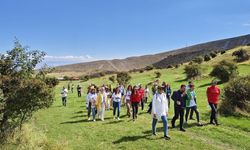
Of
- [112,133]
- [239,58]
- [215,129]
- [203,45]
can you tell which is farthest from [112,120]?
[203,45]

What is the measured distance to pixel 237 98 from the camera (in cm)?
2447

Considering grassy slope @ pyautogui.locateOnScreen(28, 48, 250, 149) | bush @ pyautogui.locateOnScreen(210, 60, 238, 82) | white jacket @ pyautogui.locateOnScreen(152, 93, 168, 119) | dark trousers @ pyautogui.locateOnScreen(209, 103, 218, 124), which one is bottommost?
grassy slope @ pyautogui.locateOnScreen(28, 48, 250, 149)

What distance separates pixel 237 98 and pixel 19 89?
45.3 feet

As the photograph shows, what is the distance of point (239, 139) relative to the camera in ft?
57.6

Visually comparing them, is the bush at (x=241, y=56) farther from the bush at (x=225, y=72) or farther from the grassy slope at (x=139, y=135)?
the grassy slope at (x=139, y=135)

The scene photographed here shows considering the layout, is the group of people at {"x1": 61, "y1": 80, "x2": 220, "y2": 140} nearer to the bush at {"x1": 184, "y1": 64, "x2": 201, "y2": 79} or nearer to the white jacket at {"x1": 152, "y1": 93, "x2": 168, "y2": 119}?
the white jacket at {"x1": 152, "y1": 93, "x2": 168, "y2": 119}

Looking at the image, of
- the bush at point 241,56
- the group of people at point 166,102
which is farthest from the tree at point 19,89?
the bush at point 241,56

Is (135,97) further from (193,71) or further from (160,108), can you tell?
(193,71)

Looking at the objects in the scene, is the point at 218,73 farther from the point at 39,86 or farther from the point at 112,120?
the point at 39,86

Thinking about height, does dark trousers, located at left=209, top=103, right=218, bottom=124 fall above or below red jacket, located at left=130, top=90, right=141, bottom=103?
below

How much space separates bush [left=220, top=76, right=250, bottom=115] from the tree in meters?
11.6

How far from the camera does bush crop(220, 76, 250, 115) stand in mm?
24391

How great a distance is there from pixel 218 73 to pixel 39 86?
118 feet

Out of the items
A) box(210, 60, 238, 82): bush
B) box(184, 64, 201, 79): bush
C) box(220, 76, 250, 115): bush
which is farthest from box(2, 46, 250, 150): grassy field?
box(184, 64, 201, 79): bush
